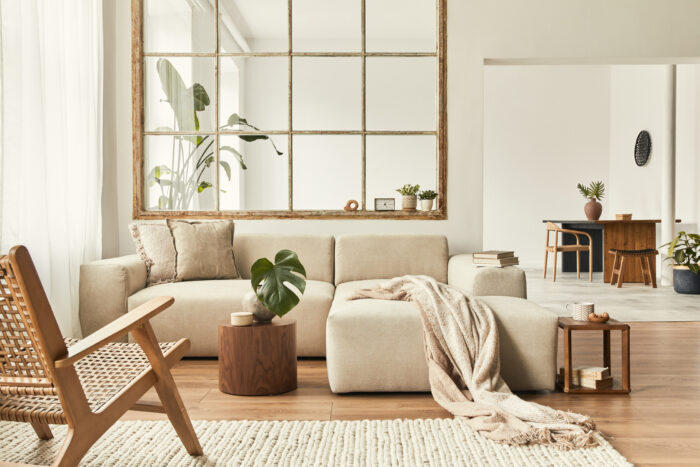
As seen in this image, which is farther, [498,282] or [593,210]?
[593,210]

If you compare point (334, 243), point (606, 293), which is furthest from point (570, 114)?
point (334, 243)

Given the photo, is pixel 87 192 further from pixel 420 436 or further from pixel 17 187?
pixel 420 436

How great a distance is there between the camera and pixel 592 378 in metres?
3.14

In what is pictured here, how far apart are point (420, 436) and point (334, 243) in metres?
2.28

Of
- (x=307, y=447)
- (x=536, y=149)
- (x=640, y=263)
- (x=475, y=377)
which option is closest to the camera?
(x=307, y=447)

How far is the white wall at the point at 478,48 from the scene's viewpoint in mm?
4883

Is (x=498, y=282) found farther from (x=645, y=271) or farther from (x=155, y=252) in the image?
(x=645, y=271)

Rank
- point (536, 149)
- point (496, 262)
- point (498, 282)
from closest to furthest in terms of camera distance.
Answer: point (498, 282) < point (496, 262) < point (536, 149)

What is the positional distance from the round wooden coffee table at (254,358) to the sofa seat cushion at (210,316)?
0.70 metres

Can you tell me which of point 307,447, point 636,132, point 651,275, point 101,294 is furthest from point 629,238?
point 307,447

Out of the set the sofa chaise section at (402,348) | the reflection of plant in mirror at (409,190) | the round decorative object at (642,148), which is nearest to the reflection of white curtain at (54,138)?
the sofa chaise section at (402,348)

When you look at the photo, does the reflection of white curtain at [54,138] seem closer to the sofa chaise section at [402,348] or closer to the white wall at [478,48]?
the white wall at [478,48]

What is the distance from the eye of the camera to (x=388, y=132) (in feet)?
16.2

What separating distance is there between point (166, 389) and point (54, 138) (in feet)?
6.98
